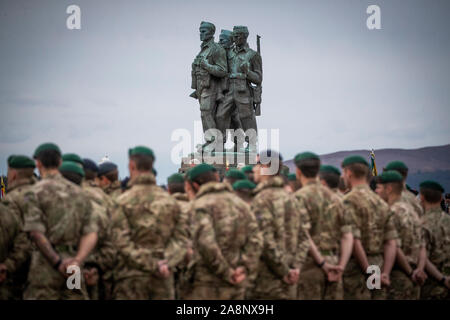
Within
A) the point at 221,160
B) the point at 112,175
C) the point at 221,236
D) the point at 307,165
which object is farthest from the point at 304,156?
the point at 221,160

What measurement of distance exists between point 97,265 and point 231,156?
8579mm

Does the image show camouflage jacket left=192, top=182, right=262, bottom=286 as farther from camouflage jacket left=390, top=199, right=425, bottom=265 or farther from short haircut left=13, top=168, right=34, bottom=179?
camouflage jacket left=390, top=199, right=425, bottom=265

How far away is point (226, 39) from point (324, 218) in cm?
934

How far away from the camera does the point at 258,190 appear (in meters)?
6.29

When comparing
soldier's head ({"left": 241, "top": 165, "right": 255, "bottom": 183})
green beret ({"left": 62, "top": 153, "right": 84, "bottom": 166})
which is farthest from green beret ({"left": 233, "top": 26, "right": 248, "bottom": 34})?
green beret ({"left": 62, "top": 153, "right": 84, "bottom": 166})

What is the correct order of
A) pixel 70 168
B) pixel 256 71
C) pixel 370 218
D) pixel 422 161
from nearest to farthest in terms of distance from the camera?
pixel 70 168 < pixel 370 218 < pixel 256 71 < pixel 422 161

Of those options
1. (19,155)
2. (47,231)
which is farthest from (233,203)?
(19,155)

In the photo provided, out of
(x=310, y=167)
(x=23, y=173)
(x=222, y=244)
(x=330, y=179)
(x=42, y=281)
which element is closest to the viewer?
(x=42, y=281)

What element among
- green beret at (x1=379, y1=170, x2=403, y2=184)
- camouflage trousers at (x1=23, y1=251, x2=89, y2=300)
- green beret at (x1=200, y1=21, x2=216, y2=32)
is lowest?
camouflage trousers at (x1=23, y1=251, x2=89, y2=300)

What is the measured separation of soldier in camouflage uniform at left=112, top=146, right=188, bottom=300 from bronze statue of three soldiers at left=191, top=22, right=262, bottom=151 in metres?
9.12

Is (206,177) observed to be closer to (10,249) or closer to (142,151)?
(142,151)

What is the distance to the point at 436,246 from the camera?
767 centimetres

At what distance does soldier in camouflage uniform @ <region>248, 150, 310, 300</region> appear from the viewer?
19.7 feet

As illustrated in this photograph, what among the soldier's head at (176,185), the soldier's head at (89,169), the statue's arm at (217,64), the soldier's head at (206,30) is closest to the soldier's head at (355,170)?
the soldier's head at (176,185)
